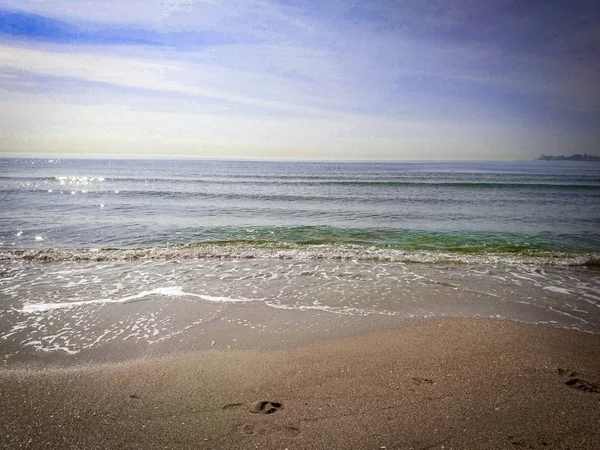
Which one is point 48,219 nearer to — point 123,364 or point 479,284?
point 123,364

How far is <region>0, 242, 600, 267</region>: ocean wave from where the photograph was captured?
1094cm

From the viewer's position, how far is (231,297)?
7703mm

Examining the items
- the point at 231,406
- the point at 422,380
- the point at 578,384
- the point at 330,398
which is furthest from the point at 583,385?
the point at 231,406

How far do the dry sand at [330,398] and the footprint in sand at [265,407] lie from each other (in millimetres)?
20

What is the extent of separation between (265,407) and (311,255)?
7.78 m

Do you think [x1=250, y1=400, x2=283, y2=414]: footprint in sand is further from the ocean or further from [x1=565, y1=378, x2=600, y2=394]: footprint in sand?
[x1=565, y1=378, x2=600, y2=394]: footprint in sand

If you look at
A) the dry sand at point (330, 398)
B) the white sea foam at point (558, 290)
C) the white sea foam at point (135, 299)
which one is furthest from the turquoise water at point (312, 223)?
the dry sand at point (330, 398)

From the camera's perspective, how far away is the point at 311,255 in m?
11.5

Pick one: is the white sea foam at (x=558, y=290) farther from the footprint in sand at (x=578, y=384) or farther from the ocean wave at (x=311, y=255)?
the footprint in sand at (x=578, y=384)

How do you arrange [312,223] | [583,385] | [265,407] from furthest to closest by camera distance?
1. [312,223]
2. [583,385]
3. [265,407]

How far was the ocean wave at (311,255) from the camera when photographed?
10.9 metres

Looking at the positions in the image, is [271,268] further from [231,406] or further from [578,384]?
[578,384]

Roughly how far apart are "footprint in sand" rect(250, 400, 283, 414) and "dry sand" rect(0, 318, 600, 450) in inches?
0.8

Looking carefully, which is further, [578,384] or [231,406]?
[578,384]
